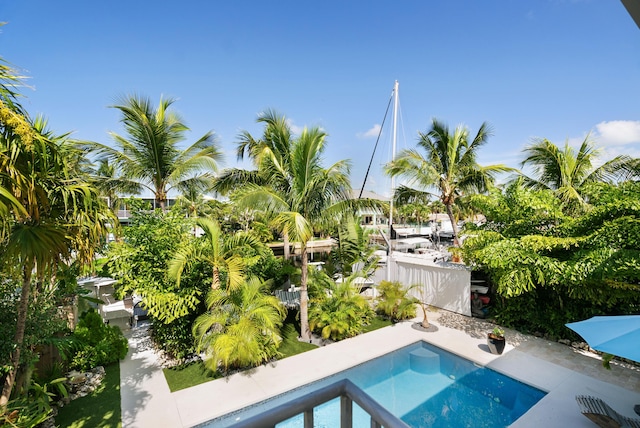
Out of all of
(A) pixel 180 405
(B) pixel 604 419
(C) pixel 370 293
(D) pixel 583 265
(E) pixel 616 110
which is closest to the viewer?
(B) pixel 604 419

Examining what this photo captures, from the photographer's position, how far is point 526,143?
11719 mm

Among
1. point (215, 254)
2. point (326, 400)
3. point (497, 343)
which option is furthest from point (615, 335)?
point (215, 254)

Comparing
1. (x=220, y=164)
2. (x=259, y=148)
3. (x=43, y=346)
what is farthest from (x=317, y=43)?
(x=43, y=346)

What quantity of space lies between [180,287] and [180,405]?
2.68 m

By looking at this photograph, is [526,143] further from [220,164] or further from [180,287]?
[180,287]

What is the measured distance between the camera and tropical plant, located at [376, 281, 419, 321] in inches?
416

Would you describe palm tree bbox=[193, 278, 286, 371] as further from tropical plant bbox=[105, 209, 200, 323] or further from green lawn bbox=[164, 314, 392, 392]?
tropical plant bbox=[105, 209, 200, 323]

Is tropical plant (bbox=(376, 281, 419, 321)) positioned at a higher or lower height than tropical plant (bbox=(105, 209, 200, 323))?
lower

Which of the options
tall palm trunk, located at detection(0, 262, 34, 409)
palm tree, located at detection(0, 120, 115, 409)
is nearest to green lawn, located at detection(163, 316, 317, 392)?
tall palm trunk, located at detection(0, 262, 34, 409)

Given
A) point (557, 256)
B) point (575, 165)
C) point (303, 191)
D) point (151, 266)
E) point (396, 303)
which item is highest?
point (575, 165)

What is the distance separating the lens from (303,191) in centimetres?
802

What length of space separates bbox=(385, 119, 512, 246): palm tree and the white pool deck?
6.47m

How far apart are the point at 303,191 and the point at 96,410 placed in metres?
6.67

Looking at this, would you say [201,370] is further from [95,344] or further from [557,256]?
[557,256]
